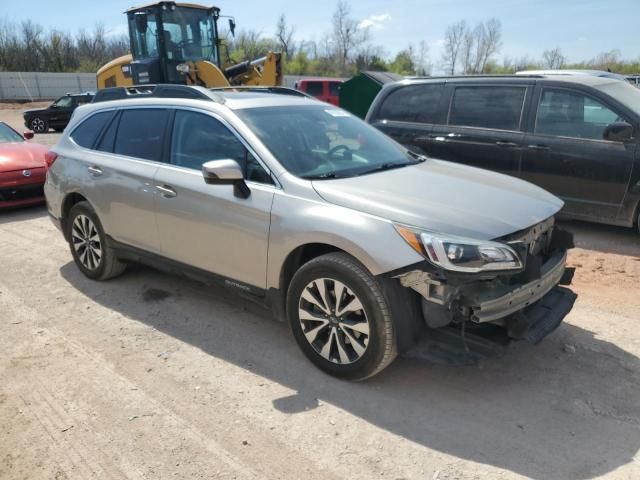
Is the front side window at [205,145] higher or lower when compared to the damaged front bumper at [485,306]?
higher

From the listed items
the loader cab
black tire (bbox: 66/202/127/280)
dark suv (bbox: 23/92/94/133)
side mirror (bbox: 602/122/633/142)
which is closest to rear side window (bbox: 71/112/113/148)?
black tire (bbox: 66/202/127/280)

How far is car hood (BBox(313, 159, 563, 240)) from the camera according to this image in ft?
9.95

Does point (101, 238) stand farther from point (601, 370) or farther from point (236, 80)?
point (236, 80)

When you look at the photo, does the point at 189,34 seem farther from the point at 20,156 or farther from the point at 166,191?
the point at 166,191

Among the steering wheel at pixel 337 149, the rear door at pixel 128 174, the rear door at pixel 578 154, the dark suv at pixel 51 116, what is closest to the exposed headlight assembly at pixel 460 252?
the steering wheel at pixel 337 149

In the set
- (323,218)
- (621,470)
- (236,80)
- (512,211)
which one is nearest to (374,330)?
(323,218)

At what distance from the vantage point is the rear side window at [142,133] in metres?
4.36

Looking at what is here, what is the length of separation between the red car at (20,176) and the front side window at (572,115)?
23.2 feet

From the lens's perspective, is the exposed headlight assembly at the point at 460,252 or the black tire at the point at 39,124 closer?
the exposed headlight assembly at the point at 460,252

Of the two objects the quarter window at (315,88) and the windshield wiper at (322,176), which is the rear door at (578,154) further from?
the quarter window at (315,88)

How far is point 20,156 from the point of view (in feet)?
27.3

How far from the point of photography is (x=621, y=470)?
260 centimetres

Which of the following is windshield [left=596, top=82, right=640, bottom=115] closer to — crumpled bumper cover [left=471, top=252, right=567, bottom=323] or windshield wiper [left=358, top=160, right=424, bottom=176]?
windshield wiper [left=358, top=160, right=424, bottom=176]

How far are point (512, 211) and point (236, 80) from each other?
12606 mm
